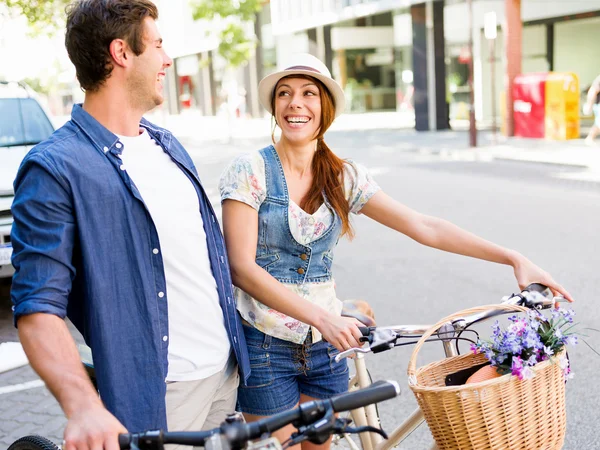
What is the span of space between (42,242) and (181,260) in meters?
0.42

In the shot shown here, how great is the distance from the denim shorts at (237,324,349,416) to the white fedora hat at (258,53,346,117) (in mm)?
870

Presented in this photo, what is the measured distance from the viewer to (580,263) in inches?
320

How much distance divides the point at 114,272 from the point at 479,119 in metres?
30.2

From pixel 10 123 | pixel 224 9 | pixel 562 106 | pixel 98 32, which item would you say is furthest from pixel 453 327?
pixel 224 9

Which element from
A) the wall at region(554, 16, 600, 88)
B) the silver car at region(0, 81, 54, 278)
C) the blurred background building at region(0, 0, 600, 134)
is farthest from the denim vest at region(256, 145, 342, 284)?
the wall at region(554, 16, 600, 88)

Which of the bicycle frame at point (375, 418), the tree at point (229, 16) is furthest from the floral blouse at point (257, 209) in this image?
the tree at point (229, 16)

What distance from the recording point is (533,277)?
2.61 meters

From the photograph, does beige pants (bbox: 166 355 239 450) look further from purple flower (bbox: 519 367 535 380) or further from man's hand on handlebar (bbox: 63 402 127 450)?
purple flower (bbox: 519 367 535 380)

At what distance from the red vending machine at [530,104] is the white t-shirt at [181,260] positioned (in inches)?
734

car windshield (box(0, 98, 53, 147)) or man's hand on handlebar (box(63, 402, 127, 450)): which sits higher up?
car windshield (box(0, 98, 53, 147))

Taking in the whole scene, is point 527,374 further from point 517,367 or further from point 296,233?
point 296,233

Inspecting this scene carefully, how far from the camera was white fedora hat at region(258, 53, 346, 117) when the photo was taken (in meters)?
2.72

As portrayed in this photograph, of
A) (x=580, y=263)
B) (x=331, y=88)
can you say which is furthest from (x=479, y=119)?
(x=331, y=88)

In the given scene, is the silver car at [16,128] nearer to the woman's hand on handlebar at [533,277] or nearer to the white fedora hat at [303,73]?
the white fedora hat at [303,73]
